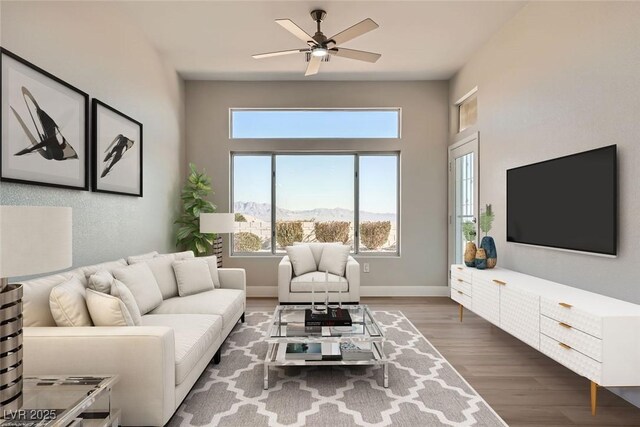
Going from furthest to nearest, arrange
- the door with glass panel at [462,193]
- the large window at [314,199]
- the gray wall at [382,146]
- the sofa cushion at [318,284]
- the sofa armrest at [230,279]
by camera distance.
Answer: the large window at [314,199], the gray wall at [382,146], the door with glass panel at [462,193], the sofa cushion at [318,284], the sofa armrest at [230,279]

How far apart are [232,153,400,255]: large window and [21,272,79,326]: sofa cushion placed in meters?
3.48

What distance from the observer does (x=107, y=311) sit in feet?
6.53

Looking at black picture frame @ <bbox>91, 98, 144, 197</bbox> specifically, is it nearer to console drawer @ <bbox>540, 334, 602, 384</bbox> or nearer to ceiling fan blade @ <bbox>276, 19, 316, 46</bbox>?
ceiling fan blade @ <bbox>276, 19, 316, 46</bbox>

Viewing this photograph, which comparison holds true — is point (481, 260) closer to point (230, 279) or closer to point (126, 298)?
point (230, 279)

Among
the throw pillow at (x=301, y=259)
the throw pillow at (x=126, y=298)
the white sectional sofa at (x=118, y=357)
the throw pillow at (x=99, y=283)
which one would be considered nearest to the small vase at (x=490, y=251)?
the throw pillow at (x=301, y=259)

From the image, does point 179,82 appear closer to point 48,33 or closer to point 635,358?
point 48,33

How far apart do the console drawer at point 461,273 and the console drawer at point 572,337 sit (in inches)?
49.4

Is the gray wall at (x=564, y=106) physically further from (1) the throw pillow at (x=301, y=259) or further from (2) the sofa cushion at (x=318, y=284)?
(1) the throw pillow at (x=301, y=259)

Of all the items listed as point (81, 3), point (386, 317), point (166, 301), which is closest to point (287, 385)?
point (166, 301)

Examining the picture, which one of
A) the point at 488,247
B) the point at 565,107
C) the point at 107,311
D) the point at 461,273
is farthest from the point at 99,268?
the point at 565,107

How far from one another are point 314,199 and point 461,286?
2.48 meters

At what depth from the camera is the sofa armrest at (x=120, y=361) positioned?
1.79m

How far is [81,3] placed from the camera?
2.82 m

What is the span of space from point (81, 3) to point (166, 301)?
2.49m
